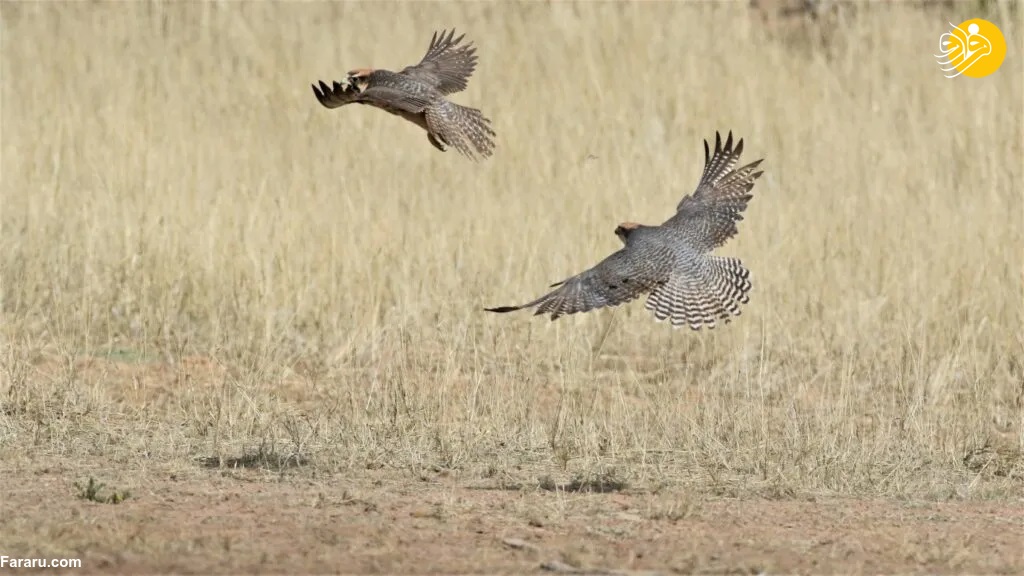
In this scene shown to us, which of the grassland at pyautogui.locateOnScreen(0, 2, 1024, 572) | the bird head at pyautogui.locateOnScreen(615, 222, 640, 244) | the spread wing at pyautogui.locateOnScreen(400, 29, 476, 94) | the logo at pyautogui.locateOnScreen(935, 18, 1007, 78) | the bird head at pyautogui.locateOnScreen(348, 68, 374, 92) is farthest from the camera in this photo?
the logo at pyautogui.locateOnScreen(935, 18, 1007, 78)

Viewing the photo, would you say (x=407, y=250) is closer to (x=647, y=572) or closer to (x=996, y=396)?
(x=996, y=396)

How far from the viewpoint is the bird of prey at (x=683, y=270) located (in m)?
6.78

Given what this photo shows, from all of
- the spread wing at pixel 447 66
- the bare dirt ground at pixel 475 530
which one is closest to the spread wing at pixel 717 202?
the spread wing at pixel 447 66

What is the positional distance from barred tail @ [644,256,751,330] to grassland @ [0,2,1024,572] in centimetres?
72

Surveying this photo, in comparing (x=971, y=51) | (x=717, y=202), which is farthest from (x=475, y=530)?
(x=971, y=51)

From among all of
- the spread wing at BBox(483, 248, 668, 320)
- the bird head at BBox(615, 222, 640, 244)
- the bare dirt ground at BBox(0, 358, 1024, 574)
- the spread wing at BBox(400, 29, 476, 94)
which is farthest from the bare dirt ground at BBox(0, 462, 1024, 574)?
the spread wing at BBox(400, 29, 476, 94)

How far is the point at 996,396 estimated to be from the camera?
29.9ft

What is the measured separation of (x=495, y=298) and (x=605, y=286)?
3513 millimetres

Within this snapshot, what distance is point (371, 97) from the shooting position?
695 cm

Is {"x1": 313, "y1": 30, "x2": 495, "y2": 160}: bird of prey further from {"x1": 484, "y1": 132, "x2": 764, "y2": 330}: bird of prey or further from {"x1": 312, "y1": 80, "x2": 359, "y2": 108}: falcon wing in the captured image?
{"x1": 484, "y1": 132, "x2": 764, "y2": 330}: bird of prey

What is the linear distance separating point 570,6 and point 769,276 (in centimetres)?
539

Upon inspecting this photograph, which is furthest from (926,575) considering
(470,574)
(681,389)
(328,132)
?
(328,132)

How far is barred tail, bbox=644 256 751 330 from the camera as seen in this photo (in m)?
7.07

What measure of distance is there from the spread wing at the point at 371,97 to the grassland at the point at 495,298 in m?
1.61
